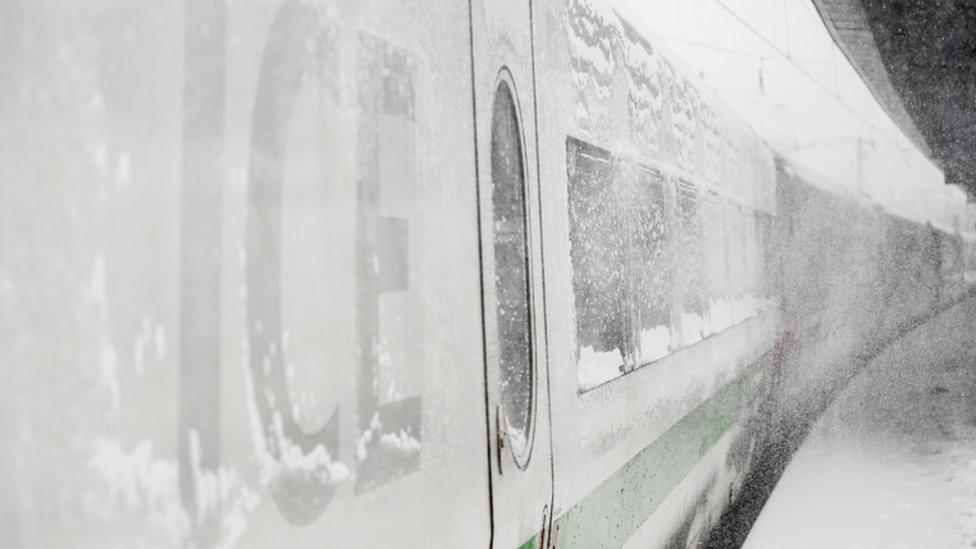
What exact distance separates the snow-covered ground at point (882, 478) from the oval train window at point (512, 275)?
3.84 m

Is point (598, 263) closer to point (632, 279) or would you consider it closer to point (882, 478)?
point (632, 279)

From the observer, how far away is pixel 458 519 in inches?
66.9

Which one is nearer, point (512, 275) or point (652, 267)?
point (512, 275)

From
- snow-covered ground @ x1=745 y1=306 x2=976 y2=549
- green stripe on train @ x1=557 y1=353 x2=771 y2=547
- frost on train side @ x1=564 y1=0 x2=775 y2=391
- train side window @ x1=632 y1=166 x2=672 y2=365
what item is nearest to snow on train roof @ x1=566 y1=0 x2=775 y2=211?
frost on train side @ x1=564 y1=0 x2=775 y2=391

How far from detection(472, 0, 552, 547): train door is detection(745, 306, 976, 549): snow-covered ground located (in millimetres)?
3783

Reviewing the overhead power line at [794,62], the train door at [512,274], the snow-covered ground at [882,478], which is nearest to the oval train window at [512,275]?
the train door at [512,274]

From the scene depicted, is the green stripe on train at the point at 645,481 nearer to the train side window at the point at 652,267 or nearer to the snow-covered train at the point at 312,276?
the snow-covered train at the point at 312,276

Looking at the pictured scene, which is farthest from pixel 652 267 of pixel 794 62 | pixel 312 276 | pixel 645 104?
pixel 794 62

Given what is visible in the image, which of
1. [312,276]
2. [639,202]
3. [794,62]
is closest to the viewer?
[312,276]

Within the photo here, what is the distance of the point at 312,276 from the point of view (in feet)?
4.05

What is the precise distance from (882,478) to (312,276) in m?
6.92

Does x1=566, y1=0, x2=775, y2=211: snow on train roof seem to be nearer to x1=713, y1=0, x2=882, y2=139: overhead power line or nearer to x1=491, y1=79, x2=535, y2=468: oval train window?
x1=491, y1=79, x2=535, y2=468: oval train window

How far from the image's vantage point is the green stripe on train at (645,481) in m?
2.73

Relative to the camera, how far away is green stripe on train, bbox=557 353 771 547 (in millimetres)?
2729
